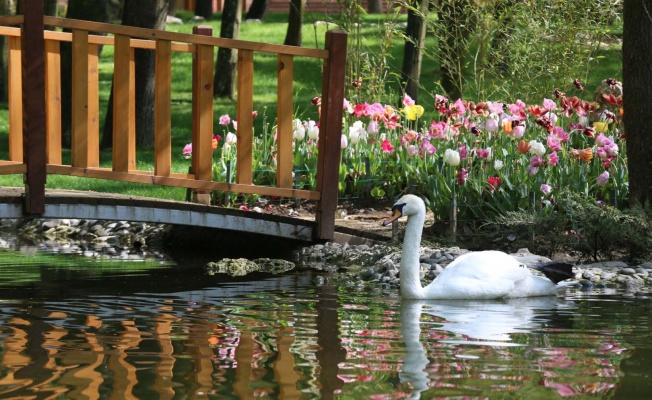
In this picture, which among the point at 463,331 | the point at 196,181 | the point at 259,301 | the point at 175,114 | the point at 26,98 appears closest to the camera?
the point at 463,331

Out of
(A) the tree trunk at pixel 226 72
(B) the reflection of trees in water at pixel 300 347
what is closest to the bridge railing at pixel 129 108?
(B) the reflection of trees in water at pixel 300 347

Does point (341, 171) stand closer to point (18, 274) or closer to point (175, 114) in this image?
point (18, 274)

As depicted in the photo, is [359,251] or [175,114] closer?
[359,251]

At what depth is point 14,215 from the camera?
9531mm

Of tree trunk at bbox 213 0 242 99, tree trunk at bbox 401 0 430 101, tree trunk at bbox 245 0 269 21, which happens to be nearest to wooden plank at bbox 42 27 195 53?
tree trunk at bbox 401 0 430 101

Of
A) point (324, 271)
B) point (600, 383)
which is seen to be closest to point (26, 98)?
point (324, 271)

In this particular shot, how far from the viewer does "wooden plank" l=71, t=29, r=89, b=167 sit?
31.2 ft

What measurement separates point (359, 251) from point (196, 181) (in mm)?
1444

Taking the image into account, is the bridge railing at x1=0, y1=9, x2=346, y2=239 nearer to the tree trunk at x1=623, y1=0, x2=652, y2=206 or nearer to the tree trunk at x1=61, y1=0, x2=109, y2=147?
the tree trunk at x1=623, y1=0, x2=652, y2=206

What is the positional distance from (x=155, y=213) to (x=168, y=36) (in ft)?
4.59

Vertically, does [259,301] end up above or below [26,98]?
below

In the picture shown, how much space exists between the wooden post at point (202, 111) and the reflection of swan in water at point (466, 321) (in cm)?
250

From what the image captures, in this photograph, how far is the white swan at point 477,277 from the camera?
8242 millimetres

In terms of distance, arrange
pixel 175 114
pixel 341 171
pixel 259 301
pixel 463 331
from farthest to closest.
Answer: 1. pixel 175 114
2. pixel 341 171
3. pixel 259 301
4. pixel 463 331
